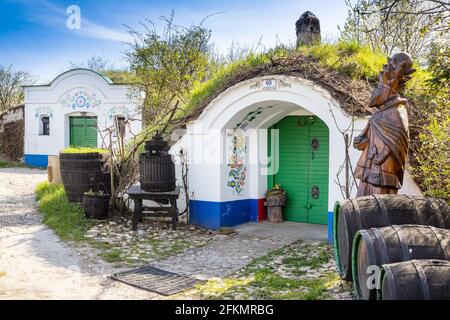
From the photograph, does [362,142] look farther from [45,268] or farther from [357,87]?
[45,268]

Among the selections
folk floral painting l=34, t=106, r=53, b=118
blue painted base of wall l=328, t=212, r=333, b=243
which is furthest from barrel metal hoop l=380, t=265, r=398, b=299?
folk floral painting l=34, t=106, r=53, b=118

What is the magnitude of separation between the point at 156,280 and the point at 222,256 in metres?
1.48

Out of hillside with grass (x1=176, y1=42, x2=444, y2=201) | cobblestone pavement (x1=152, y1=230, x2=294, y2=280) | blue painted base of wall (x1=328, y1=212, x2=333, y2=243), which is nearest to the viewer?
hillside with grass (x1=176, y1=42, x2=444, y2=201)

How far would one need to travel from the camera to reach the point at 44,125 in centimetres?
2050

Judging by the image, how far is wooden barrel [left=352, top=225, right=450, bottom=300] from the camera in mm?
3805

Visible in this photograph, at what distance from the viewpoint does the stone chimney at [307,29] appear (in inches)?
394

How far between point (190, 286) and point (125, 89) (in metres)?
14.1

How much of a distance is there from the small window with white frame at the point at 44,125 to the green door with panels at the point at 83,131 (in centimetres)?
115

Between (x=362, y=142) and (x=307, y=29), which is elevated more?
(x=307, y=29)

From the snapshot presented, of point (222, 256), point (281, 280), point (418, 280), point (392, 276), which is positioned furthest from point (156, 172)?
point (418, 280)

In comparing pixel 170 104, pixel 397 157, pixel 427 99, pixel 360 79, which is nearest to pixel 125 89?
pixel 170 104

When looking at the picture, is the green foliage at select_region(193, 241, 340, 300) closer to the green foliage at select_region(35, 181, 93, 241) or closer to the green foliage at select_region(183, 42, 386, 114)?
the green foliage at select_region(183, 42, 386, 114)

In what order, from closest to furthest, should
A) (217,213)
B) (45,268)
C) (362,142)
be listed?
(362,142)
(45,268)
(217,213)

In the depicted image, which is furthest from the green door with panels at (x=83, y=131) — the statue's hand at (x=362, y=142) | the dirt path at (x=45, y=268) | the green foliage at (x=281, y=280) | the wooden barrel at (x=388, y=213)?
the wooden barrel at (x=388, y=213)
